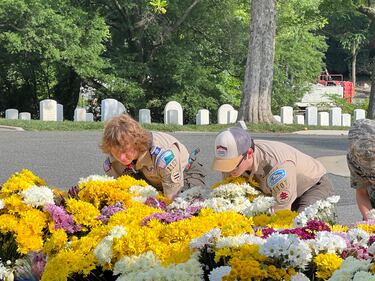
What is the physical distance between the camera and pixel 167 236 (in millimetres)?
3664

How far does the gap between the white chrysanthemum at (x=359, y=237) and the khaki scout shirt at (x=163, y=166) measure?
2.24 meters

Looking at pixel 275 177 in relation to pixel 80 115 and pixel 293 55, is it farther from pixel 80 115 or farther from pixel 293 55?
pixel 293 55

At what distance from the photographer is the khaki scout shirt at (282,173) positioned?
16.3 feet

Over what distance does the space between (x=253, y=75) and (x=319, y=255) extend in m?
20.8

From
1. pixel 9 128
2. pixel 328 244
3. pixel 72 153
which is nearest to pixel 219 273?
pixel 328 244

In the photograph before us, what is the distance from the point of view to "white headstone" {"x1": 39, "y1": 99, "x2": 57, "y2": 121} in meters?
25.2

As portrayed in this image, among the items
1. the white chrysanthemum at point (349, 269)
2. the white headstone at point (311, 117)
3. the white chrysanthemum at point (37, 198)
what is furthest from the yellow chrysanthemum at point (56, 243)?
the white headstone at point (311, 117)

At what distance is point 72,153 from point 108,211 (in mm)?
9684

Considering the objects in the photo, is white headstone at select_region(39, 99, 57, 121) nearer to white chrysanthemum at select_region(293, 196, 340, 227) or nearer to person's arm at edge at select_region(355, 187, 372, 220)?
person's arm at edge at select_region(355, 187, 372, 220)

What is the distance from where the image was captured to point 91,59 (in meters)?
27.8

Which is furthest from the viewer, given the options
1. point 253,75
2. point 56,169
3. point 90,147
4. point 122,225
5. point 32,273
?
point 253,75

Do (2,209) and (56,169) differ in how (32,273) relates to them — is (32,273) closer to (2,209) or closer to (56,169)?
(2,209)

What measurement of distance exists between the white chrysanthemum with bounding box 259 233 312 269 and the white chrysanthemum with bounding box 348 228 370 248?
1.29 ft

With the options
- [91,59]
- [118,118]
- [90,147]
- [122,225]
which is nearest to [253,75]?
[91,59]
